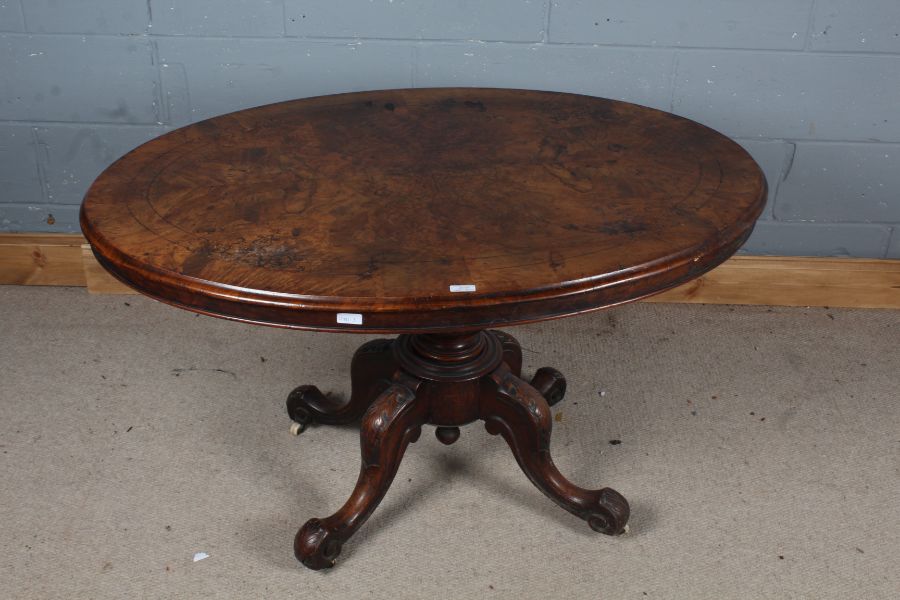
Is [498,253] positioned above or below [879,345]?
above

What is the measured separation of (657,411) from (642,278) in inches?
37.5

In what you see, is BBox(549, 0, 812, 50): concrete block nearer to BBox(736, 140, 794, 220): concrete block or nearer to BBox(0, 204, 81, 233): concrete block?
BBox(736, 140, 794, 220): concrete block

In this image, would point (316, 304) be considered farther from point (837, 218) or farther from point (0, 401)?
point (837, 218)

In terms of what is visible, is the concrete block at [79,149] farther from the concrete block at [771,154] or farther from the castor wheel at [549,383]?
the concrete block at [771,154]

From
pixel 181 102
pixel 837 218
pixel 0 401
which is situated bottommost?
pixel 0 401

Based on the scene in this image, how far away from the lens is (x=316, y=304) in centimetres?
121

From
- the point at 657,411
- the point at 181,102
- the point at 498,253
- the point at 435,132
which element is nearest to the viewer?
the point at 498,253

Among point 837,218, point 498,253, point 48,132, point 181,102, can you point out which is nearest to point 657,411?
point 837,218

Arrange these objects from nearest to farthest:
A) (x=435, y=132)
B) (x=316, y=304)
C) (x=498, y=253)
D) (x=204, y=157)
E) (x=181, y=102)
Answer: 1. (x=316, y=304)
2. (x=498, y=253)
3. (x=204, y=157)
4. (x=435, y=132)
5. (x=181, y=102)

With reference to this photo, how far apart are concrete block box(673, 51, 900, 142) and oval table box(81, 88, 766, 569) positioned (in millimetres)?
477

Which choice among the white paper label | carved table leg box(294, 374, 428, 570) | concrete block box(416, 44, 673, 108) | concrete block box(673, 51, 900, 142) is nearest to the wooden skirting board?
concrete block box(673, 51, 900, 142)

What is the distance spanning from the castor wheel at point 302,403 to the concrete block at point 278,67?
0.79 meters

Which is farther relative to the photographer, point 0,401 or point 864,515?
point 0,401

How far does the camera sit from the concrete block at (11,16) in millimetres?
2324
